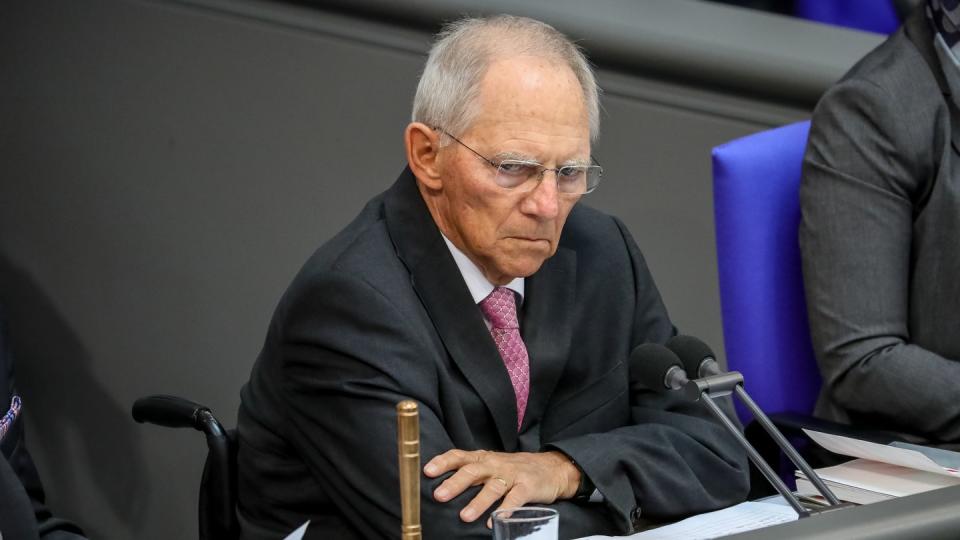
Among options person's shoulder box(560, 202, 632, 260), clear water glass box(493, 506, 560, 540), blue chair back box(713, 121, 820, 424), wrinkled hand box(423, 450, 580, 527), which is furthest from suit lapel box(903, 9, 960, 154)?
clear water glass box(493, 506, 560, 540)

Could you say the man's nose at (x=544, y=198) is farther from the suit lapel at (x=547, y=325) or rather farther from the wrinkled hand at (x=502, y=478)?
the wrinkled hand at (x=502, y=478)

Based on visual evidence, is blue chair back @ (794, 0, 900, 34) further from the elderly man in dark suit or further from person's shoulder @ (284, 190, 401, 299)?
person's shoulder @ (284, 190, 401, 299)

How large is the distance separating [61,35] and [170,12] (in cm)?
26

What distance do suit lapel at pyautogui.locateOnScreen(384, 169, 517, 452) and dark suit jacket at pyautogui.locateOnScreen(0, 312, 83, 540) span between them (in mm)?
526

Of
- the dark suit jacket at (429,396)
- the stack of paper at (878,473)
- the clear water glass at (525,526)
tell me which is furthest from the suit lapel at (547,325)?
the clear water glass at (525,526)

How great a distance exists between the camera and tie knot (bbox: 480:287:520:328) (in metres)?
1.77

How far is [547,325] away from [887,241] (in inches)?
22.2

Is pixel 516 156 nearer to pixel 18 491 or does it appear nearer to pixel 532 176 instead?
pixel 532 176

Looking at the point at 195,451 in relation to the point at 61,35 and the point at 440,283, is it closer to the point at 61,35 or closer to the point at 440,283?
the point at 61,35

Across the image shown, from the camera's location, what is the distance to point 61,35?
3027 mm

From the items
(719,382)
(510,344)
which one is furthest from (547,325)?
(719,382)

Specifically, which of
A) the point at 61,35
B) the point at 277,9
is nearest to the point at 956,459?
the point at 277,9

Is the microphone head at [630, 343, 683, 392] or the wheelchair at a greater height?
the microphone head at [630, 343, 683, 392]

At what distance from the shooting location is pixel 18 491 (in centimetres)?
164
